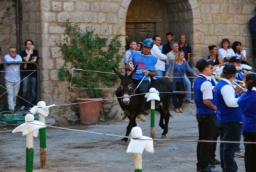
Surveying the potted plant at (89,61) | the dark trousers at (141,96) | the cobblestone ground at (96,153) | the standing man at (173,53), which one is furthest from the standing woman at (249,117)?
the standing man at (173,53)

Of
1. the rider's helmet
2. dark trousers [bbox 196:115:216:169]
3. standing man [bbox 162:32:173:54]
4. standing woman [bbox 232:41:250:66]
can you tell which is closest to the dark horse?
the rider's helmet

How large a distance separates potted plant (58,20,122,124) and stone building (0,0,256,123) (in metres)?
0.20

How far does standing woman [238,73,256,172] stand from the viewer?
8.76m

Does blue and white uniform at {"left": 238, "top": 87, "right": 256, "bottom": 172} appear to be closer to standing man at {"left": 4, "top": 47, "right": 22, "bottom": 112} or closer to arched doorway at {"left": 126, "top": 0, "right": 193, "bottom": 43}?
standing man at {"left": 4, "top": 47, "right": 22, "bottom": 112}

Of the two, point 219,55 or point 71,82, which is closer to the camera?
point 71,82

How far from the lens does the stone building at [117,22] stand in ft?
55.5

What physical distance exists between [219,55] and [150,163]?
25.6ft

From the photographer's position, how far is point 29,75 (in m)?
16.7

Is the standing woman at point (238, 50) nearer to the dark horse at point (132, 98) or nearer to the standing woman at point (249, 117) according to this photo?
the dark horse at point (132, 98)

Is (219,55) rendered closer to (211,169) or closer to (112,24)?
(112,24)

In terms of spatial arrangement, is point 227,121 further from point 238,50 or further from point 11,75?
point 238,50

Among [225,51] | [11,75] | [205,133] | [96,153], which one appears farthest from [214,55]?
[205,133]

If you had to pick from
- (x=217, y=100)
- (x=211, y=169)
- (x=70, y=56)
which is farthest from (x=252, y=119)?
(x=70, y=56)

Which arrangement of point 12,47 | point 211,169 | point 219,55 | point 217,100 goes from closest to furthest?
point 217,100 → point 211,169 → point 12,47 → point 219,55
